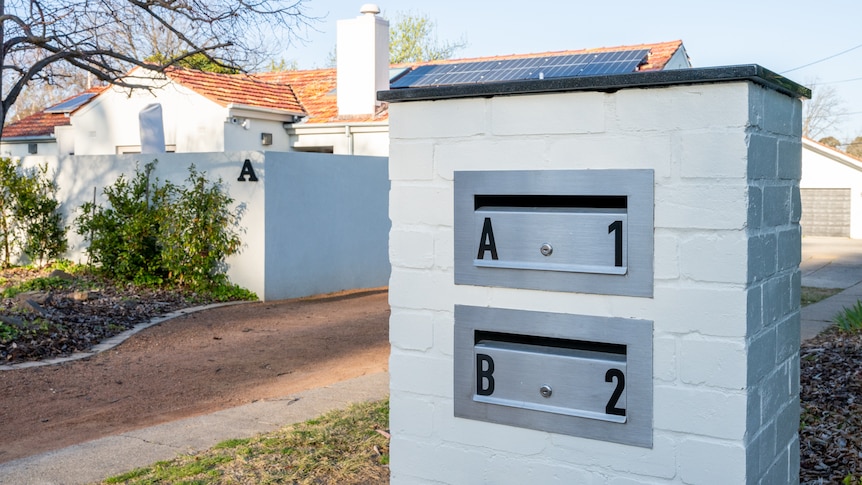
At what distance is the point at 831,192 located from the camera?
32.9 metres

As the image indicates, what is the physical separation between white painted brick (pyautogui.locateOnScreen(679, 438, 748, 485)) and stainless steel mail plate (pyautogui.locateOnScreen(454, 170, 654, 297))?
1.48ft

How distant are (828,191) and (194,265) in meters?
26.8

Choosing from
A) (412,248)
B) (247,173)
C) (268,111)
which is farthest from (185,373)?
(268,111)

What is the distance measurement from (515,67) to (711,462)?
18.0 metres

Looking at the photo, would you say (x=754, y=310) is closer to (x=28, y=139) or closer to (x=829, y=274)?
(x=829, y=274)

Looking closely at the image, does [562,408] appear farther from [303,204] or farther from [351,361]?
[303,204]

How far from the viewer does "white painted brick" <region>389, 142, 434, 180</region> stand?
292 centimetres

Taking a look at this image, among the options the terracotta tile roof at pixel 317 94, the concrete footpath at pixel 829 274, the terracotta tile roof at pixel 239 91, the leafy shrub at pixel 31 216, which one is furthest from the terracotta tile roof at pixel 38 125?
the concrete footpath at pixel 829 274

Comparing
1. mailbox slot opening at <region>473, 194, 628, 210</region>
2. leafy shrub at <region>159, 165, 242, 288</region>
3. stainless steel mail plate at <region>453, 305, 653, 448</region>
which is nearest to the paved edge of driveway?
leafy shrub at <region>159, 165, 242, 288</region>

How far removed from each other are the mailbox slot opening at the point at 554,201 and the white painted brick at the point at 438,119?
21 centimetres

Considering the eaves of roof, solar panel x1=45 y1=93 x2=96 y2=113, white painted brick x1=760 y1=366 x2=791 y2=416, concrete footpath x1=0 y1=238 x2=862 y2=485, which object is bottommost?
concrete footpath x1=0 y1=238 x2=862 y2=485

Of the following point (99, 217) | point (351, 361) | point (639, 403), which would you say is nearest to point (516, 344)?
point (639, 403)

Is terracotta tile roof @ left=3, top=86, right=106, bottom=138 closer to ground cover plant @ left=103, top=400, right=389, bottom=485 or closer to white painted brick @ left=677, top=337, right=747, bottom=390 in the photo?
→ ground cover plant @ left=103, top=400, right=389, bottom=485

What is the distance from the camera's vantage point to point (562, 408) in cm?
274
